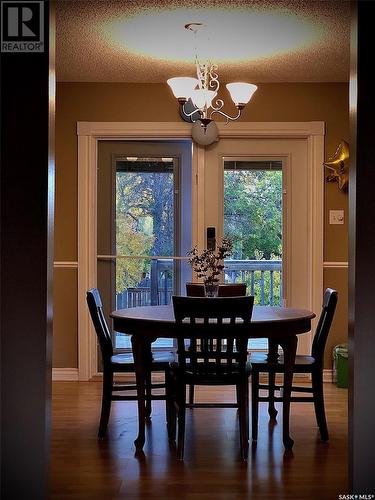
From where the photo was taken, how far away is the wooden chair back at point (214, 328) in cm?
337

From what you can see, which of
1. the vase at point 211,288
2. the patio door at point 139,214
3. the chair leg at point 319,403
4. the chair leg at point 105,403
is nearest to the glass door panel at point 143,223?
the patio door at point 139,214

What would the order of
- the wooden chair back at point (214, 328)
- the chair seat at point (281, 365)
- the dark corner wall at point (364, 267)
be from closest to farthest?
1. the dark corner wall at point (364, 267)
2. the wooden chair back at point (214, 328)
3. the chair seat at point (281, 365)

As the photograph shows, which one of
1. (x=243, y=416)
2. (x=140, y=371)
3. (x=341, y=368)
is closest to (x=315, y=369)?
(x=243, y=416)

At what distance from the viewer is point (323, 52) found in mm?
4770

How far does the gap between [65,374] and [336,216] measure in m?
2.59

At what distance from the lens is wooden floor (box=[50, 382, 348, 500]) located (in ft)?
10.1

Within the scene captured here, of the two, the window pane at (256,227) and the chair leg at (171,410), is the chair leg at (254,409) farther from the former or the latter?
the window pane at (256,227)

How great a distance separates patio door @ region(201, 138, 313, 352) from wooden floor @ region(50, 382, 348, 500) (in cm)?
134

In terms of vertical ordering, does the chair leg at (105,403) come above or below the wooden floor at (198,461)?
above

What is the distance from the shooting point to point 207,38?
4480mm

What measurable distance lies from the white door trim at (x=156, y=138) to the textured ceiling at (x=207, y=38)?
383 millimetres

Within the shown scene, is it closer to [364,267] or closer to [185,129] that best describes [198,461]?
[364,267]

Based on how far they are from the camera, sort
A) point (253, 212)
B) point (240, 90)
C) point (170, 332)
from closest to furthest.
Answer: point (170, 332)
point (240, 90)
point (253, 212)

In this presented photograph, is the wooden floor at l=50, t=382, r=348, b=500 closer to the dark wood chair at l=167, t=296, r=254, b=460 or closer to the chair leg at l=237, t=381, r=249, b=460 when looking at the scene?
the chair leg at l=237, t=381, r=249, b=460
